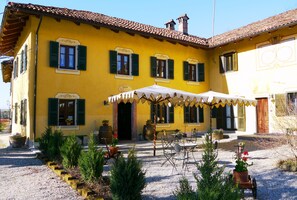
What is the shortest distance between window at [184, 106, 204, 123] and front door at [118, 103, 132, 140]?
139 inches

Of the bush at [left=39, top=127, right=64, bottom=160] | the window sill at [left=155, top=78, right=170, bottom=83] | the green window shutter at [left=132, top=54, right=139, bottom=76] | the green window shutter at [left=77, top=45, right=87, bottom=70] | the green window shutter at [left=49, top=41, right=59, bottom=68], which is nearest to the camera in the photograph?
the bush at [left=39, top=127, right=64, bottom=160]

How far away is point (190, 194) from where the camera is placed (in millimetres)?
3035

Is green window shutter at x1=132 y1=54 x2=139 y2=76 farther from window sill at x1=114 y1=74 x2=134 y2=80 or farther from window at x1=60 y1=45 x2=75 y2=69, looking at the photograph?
window at x1=60 y1=45 x2=75 y2=69

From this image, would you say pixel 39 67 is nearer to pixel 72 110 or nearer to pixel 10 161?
pixel 72 110

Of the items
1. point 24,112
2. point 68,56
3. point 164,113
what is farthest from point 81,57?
point 164,113

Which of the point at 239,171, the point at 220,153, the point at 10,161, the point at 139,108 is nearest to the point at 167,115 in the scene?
the point at 139,108

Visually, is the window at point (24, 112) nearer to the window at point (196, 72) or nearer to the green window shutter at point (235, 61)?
the window at point (196, 72)

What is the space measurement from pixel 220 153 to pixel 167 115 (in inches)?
230

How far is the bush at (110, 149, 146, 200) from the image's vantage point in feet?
13.4

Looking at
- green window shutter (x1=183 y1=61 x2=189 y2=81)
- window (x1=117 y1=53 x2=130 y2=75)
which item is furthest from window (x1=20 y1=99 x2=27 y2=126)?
green window shutter (x1=183 y1=61 x2=189 y2=81)

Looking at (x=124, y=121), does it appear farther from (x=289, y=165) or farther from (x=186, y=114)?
(x=289, y=165)

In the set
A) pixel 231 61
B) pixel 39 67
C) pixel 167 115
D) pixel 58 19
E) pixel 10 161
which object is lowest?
pixel 10 161

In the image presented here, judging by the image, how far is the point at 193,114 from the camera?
16.2 m

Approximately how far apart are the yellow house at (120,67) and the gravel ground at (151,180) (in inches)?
148
